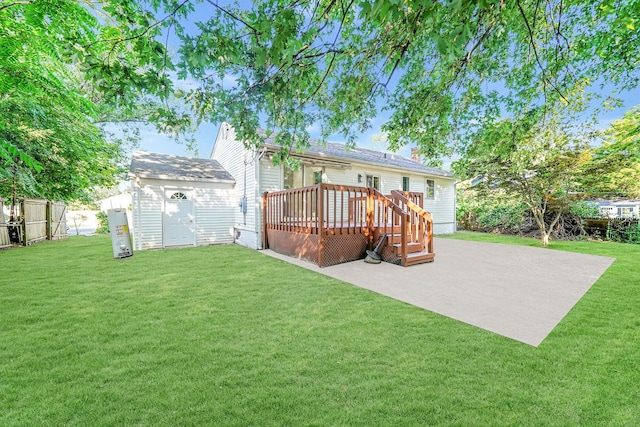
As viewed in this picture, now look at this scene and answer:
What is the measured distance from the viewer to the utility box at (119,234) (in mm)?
7191

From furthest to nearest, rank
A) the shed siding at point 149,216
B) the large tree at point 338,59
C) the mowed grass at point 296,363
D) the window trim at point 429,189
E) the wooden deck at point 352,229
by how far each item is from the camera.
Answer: the window trim at point 429,189 < the shed siding at point 149,216 < the wooden deck at point 352,229 < the large tree at point 338,59 < the mowed grass at point 296,363

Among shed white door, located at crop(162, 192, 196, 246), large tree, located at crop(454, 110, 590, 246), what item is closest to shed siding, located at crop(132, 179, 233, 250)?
shed white door, located at crop(162, 192, 196, 246)

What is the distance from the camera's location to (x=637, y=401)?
1815 mm

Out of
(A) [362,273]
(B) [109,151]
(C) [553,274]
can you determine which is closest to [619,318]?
(C) [553,274]

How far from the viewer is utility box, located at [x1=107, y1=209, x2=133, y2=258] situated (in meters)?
7.19

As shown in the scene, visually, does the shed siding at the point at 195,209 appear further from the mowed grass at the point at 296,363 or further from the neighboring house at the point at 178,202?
the mowed grass at the point at 296,363

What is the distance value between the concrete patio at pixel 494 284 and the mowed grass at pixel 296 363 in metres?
0.24

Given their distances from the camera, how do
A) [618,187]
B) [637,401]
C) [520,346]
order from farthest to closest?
[618,187] → [520,346] → [637,401]

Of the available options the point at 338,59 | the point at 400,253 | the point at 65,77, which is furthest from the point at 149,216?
the point at 338,59

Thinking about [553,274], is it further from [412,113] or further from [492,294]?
[412,113]

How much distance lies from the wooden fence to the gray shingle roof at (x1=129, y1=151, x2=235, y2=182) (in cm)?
462

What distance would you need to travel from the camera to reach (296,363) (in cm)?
227

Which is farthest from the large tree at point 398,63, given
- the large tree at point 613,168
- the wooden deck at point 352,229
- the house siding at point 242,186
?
the large tree at point 613,168

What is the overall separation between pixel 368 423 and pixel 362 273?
152 inches
